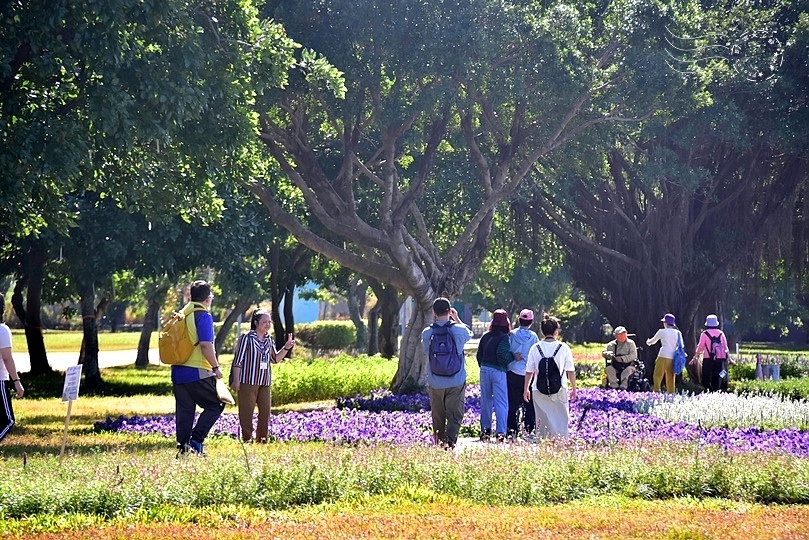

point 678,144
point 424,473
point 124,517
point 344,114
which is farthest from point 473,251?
point 124,517

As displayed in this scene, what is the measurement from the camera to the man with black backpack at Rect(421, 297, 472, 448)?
13219mm

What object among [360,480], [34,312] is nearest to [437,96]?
[360,480]

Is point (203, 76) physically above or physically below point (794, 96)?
→ below

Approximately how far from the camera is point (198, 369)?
12453 mm

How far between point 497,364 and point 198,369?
13.1 ft

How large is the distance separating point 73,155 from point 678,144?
18006mm

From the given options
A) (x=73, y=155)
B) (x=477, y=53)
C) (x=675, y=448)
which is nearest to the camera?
(x=675, y=448)

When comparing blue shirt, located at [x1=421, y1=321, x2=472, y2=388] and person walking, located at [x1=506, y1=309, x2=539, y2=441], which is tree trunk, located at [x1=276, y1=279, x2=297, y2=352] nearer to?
person walking, located at [x1=506, y1=309, x2=539, y2=441]

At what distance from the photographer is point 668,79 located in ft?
77.0

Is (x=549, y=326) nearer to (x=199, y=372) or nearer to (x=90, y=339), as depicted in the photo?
(x=199, y=372)

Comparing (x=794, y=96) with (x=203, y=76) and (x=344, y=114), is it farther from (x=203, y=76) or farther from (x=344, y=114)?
(x=203, y=76)

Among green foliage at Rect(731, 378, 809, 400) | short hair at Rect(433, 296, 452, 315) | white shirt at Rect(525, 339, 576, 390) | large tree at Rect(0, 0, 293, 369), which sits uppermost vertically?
large tree at Rect(0, 0, 293, 369)

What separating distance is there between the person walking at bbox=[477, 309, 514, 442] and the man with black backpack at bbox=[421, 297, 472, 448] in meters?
1.34

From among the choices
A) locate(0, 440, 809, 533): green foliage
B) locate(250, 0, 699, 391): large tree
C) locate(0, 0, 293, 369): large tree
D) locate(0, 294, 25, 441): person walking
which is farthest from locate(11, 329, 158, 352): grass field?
locate(0, 440, 809, 533): green foliage
